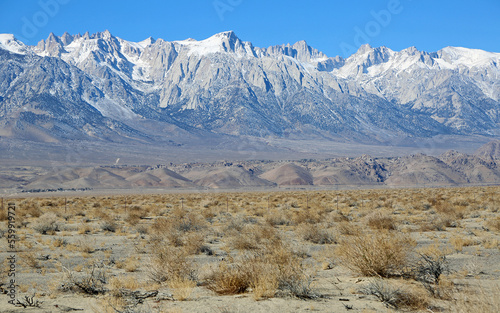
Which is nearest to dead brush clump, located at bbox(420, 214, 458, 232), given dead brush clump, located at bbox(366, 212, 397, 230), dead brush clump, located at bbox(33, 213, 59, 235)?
dead brush clump, located at bbox(366, 212, 397, 230)

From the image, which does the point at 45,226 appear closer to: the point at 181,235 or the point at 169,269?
the point at 181,235

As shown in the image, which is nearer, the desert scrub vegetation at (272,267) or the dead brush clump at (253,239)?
the desert scrub vegetation at (272,267)

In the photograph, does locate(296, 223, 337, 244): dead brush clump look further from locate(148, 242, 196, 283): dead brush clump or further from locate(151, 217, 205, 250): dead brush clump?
locate(148, 242, 196, 283): dead brush clump

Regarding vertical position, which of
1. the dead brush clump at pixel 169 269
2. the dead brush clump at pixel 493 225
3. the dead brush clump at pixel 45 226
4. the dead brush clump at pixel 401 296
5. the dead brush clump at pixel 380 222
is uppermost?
the dead brush clump at pixel 493 225

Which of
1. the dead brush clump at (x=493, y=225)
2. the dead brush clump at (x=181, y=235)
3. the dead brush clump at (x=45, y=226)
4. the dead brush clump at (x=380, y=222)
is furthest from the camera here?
the dead brush clump at (x=45, y=226)

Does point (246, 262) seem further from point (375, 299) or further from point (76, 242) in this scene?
point (76, 242)

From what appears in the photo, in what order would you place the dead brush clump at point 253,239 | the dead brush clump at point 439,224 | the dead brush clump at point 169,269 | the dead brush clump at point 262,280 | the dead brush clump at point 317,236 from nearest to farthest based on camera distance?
the dead brush clump at point 262,280 < the dead brush clump at point 169,269 < the dead brush clump at point 253,239 < the dead brush clump at point 317,236 < the dead brush clump at point 439,224

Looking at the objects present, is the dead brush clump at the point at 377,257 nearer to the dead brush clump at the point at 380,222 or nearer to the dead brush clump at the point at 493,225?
the dead brush clump at the point at 380,222

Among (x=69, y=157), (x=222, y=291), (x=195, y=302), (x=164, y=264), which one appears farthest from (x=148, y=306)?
(x=69, y=157)

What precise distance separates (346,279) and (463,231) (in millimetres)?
12708

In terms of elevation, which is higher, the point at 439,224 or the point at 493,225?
the point at 493,225

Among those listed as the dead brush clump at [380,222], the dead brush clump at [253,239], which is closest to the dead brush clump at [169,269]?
the dead brush clump at [253,239]

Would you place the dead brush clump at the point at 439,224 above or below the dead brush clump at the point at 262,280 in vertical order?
above

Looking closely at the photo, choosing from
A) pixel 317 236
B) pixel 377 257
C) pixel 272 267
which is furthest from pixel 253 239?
pixel 272 267
